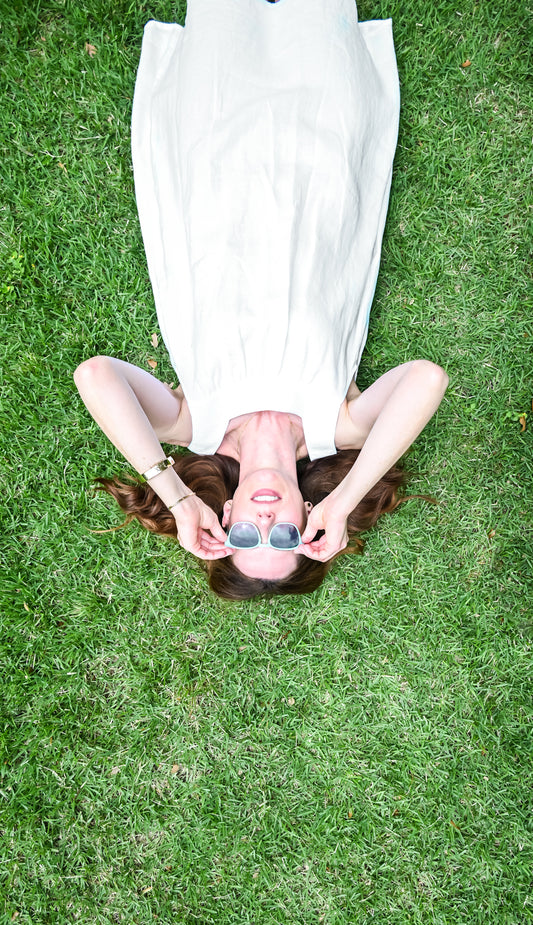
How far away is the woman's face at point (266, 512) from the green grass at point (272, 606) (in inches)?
33.5

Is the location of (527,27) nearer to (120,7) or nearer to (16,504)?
(120,7)

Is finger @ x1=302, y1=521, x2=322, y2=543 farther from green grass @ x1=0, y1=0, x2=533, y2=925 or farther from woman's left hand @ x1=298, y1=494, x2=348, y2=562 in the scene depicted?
green grass @ x1=0, y1=0, x2=533, y2=925

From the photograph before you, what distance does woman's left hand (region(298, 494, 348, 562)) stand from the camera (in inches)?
126

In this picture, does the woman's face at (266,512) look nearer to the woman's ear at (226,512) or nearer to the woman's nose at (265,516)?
the woman's nose at (265,516)

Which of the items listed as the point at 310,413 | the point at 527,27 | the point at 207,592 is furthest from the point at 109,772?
the point at 527,27

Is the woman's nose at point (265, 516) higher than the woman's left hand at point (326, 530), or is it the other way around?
the woman's nose at point (265, 516)

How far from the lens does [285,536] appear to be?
3119 millimetres

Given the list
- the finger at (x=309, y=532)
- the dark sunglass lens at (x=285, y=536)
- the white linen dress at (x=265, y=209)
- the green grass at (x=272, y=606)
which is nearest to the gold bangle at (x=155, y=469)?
the white linen dress at (x=265, y=209)

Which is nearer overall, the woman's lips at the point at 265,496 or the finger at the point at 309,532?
the woman's lips at the point at 265,496

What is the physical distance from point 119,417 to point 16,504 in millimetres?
1550

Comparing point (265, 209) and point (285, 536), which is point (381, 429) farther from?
point (265, 209)

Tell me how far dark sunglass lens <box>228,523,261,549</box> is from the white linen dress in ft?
2.20

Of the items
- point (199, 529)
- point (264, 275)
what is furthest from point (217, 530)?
point (264, 275)

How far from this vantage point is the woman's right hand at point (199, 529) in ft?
10.7
